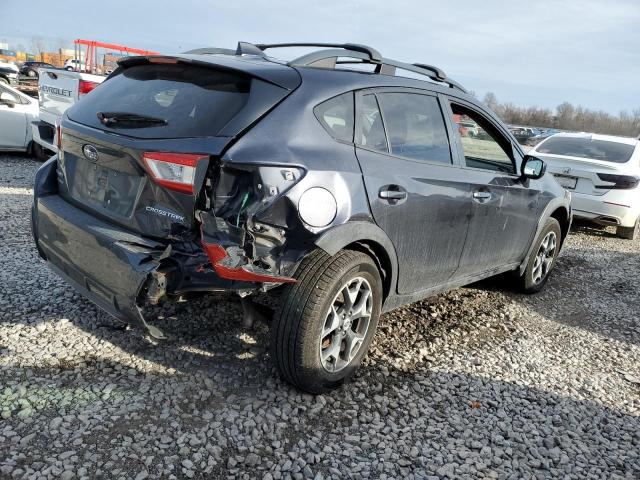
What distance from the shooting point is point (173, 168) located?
2547 mm

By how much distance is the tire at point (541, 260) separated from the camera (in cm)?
498

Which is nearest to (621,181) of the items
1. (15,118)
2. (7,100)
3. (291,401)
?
(291,401)

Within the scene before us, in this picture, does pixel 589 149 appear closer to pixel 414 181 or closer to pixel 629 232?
pixel 629 232

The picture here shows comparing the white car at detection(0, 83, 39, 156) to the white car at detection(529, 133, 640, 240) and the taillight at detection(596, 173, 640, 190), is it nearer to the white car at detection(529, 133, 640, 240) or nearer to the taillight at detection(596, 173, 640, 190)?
the white car at detection(529, 133, 640, 240)

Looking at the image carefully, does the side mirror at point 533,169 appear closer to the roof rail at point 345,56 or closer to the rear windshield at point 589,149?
the roof rail at point 345,56

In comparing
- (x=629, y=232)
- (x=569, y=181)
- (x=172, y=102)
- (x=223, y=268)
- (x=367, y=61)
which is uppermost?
(x=367, y=61)

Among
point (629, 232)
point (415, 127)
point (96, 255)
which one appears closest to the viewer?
point (96, 255)

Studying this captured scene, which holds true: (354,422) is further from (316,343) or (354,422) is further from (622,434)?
(622,434)

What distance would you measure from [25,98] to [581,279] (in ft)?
30.7

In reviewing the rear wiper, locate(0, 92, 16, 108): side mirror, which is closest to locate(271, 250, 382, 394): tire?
the rear wiper

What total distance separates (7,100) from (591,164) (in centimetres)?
956

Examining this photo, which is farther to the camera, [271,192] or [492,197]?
[492,197]

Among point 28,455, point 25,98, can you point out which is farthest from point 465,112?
point 25,98

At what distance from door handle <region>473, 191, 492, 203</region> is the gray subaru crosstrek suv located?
41mm
